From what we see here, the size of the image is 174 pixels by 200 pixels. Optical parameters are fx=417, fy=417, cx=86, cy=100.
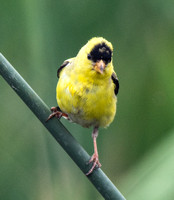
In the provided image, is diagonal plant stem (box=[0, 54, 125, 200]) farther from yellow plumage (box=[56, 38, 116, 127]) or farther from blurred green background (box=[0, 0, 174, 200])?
yellow plumage (box=[56, 38, 116, 127])

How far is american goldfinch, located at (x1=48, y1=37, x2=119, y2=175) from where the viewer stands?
2.17m

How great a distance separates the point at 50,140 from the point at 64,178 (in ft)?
0.73

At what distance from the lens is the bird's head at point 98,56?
2.15 metres

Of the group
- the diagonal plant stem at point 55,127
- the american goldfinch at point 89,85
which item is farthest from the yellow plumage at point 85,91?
the diagonal plant stem at point 55,127

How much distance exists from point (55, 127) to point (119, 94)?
1032mm

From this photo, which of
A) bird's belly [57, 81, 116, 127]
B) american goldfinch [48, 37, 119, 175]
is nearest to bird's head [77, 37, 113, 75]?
american goldfinch [48, 37, 119, 175]

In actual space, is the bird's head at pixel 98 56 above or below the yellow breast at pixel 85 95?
above

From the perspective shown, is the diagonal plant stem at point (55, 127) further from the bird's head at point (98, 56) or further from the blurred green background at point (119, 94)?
the bird's head at point (98, 56)

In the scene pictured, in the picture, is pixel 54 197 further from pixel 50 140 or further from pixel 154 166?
pixel 154 166

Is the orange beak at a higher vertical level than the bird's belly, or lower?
higher

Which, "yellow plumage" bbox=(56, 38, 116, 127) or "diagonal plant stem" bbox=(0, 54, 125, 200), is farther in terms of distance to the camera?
"yellow plumage" bbox=(56, 38, 116, 127)

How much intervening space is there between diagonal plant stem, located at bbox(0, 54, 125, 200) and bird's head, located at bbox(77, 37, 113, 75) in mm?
646

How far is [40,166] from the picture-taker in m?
2.25

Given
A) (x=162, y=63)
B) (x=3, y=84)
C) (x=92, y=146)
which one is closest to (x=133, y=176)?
(x=92, y=146)
